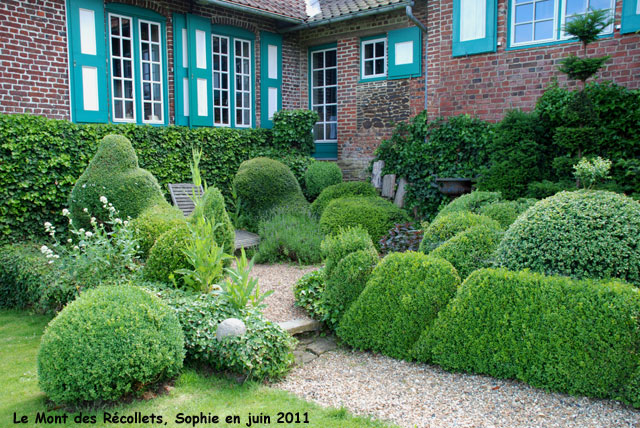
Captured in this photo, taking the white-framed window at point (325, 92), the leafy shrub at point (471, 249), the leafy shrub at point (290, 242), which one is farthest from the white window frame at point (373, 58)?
the leafy shrub at point (471, 249)

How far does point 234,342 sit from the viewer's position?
3715 millimetres

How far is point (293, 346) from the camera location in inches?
160

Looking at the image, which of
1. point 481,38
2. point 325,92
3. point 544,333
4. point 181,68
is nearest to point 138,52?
point 181,68

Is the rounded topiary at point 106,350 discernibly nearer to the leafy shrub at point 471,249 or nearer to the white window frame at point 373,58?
the leafy shrub at point 471,249

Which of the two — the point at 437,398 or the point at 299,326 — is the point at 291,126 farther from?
the point at 437,398

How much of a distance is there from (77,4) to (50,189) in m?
3.21

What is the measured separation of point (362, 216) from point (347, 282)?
3.01 metres

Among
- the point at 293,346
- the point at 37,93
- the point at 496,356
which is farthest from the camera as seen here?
the point at 37,93

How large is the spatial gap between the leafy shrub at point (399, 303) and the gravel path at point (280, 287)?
72cm

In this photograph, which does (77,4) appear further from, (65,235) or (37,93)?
(65,235)

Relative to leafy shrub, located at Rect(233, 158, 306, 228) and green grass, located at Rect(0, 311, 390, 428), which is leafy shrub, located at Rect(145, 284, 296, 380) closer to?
green grass, located at Rect(0, 311, 390, 428)

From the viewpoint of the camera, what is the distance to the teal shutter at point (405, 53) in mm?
9750

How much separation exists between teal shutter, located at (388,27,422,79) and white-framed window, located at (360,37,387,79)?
1.33ft

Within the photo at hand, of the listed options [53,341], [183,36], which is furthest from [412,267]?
[183,36]
